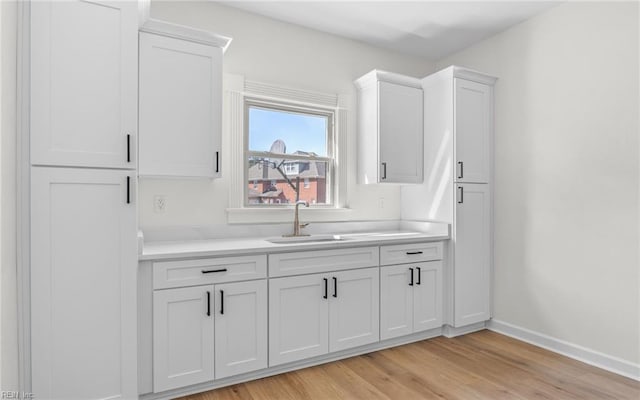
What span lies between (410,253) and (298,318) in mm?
1062

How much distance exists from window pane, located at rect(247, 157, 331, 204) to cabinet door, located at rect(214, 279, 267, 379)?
37.1 inches

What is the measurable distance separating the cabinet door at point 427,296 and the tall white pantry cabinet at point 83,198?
204cm

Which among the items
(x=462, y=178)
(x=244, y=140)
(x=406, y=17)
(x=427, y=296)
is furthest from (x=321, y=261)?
(x=406, y=17)

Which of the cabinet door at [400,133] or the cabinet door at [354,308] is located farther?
the cabinet door at [400,133]

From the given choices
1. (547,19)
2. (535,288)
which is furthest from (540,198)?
(547,19)

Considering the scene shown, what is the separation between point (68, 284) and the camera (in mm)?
1802

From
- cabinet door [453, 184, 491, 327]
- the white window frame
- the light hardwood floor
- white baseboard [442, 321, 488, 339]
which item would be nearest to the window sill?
the white window frame

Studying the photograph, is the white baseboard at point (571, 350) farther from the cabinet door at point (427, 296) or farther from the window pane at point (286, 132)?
the window pane at point (286, 132)

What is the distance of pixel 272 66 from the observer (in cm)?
307

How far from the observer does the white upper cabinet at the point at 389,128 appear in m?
3.22

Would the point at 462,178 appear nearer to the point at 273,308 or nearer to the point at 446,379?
the point at 446,379

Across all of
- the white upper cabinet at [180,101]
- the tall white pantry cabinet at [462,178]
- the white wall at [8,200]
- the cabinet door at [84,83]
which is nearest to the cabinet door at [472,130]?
the tall white pantry cabinet at [462,178]

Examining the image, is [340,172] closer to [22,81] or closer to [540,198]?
[540,198]

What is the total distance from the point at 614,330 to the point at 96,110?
138 inches
